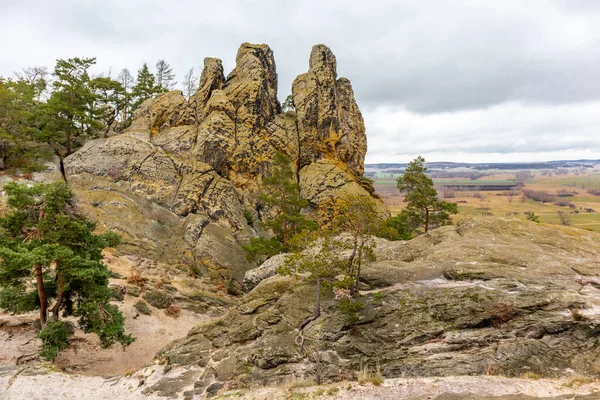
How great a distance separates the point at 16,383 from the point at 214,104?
40.9 metres

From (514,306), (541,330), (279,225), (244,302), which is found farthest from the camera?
(279,225)

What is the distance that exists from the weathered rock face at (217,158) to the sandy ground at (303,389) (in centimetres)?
1815

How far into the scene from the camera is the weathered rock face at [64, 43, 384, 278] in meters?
34.8

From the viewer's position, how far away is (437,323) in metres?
13.5

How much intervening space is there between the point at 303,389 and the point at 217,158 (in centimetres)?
3741

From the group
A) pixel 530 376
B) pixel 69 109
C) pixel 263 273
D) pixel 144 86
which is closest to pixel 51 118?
pixel 69 109

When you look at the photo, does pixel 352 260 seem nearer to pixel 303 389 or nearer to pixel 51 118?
pixel 303 389

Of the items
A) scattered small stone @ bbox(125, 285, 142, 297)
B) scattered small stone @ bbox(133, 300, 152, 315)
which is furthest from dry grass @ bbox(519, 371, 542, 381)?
scattered small stone @ bbox(125, 285, 142, 297)

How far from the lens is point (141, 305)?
2445cm

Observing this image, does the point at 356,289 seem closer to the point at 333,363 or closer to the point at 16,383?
the point at 333,363

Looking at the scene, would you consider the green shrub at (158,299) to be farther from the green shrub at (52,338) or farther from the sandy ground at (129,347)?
the green shrub at (52,338)

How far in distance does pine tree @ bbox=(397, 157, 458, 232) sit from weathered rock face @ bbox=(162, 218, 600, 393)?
510 inches

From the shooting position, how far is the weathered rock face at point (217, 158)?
3484cm

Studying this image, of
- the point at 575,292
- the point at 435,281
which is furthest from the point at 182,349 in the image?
the point at 575,292
